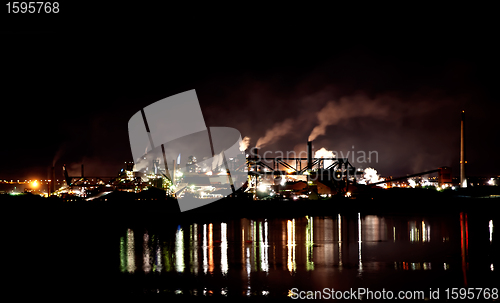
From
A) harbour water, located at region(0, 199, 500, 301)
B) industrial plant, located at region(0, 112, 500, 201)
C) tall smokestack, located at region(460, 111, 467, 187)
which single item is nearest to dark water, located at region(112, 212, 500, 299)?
harbour water, located at region(0, 199, 500, 301)

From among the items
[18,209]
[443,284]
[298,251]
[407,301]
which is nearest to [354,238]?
[298,251]

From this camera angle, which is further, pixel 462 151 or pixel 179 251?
pixel 462 151

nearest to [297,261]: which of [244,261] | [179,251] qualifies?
[244,261]

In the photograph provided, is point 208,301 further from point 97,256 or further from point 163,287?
point 97,256

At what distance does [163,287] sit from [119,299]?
1026 mm

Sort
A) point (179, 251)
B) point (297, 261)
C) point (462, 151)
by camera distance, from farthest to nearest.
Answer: point (462, 151) < point (179, 251) < point (297, 261)

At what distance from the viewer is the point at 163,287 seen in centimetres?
782

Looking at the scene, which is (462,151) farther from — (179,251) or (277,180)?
(179,251)

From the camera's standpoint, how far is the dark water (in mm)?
8000

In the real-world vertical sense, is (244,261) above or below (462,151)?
below

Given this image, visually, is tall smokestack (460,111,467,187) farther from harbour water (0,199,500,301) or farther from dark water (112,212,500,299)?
dark water (112,212,500,299)

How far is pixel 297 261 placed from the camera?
1062cm

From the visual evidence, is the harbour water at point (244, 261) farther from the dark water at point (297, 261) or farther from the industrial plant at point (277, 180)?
the industrial plant at point (277, 180)

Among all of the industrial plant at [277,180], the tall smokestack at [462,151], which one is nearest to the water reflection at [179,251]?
the industrial plant at [277,180]
